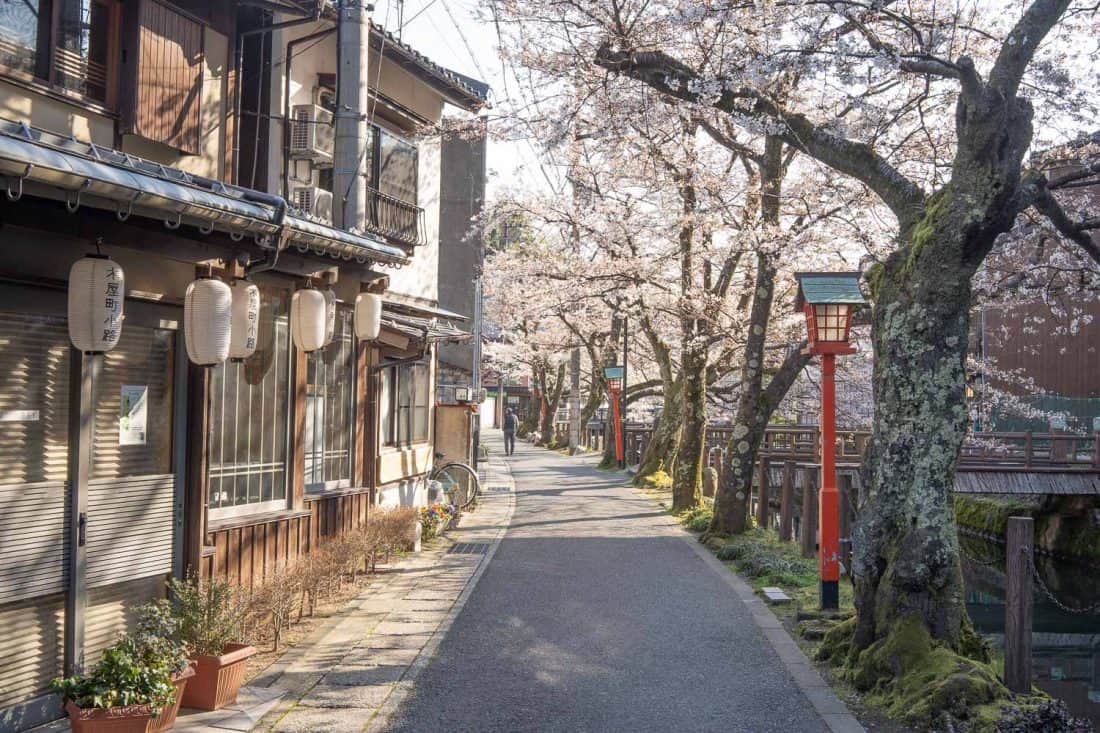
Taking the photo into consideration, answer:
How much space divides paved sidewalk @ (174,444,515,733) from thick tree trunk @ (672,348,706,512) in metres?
8.92

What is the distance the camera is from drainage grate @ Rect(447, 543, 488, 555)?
15281 millimetres

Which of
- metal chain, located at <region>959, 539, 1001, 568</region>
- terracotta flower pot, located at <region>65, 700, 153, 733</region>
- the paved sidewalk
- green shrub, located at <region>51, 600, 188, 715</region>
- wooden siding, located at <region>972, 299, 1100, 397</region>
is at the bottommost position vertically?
metal chain, located at <region>959, 539, 1001, 568</region>

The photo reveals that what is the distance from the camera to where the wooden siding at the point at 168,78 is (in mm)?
8703

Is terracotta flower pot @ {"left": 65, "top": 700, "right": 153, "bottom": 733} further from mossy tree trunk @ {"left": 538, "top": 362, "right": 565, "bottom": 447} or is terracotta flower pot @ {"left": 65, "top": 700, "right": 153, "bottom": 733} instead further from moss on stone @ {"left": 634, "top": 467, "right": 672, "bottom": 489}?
mossy tree trunk @ {"left": 538, "top": 362, "right": 565, "bottom": 447}

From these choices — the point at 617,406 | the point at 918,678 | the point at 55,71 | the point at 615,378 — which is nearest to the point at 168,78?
the point at 55,71

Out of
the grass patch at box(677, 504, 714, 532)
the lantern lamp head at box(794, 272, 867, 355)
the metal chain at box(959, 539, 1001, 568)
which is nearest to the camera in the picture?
the lantern lamp head at box(794, 272, 867, 355)

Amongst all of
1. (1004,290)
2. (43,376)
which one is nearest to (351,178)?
(43,376)

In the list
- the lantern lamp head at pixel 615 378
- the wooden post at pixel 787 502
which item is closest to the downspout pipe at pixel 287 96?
the wooden post at pixel 787 502

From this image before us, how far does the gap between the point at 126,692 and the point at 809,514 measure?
1166 centimetres

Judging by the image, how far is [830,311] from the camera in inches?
445

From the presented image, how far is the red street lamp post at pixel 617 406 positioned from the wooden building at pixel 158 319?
23.2m

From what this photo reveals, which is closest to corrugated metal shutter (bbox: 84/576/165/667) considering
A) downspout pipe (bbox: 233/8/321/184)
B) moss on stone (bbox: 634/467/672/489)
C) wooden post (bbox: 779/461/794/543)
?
downspout pipe (bbox: 233/8/321/184)

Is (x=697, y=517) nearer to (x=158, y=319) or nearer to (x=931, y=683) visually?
(x=931, y=683)

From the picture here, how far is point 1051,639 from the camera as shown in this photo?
15617 millimetres
